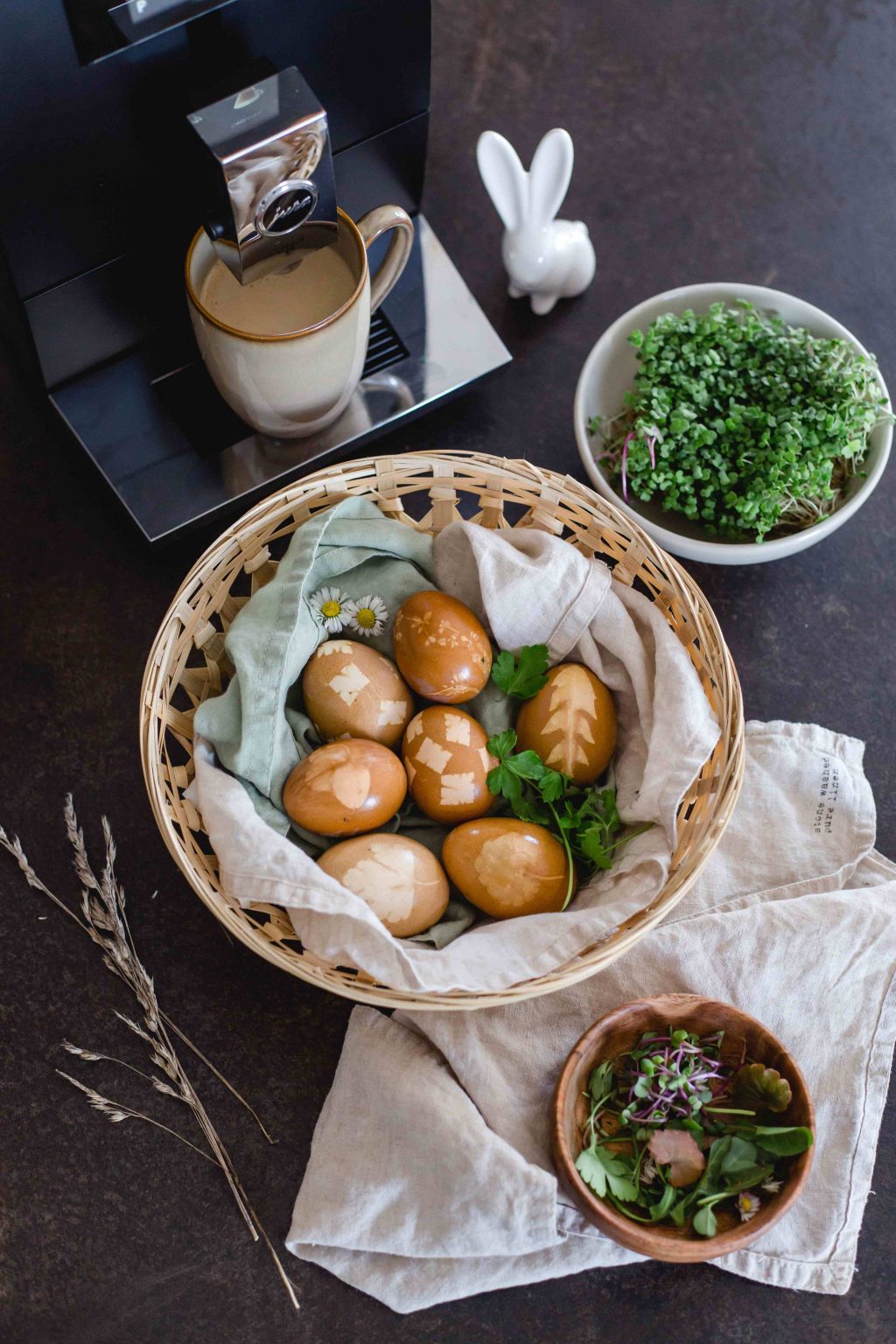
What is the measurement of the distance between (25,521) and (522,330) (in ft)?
1.45

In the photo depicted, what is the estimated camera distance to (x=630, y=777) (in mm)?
850

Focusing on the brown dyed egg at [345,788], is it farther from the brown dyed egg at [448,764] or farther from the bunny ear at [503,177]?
the bunny ear at [503,177]

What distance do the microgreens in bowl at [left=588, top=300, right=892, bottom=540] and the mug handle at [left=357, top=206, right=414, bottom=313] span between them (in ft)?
0.60

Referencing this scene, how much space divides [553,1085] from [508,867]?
168mm

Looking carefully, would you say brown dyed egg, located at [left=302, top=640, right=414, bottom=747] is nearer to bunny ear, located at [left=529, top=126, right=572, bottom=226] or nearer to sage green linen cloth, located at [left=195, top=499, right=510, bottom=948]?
sage green linen cloth, located at [left=195, top=499, right=510, bottom=948]

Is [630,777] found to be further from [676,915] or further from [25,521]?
[25,521]

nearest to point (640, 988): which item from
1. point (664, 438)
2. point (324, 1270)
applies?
point (324, 1270)

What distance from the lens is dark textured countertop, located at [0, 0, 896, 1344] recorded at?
85 centimetres

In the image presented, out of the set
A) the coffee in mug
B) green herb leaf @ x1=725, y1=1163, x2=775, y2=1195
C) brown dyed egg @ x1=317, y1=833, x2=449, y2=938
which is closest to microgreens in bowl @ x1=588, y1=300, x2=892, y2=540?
the coffee in mug

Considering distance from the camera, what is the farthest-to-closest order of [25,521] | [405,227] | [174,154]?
1. [25,521]
2. [405,227]
3. [174,154]

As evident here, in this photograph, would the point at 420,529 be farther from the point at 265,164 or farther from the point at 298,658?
the point at 265,164

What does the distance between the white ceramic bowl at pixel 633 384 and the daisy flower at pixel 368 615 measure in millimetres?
185

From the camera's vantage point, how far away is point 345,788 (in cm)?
79

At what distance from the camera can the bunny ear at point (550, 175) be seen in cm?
94
